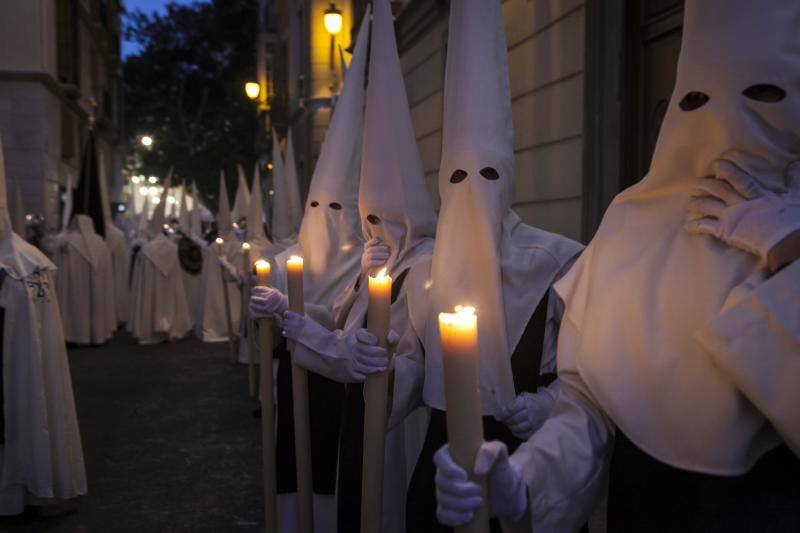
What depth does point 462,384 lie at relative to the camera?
1285 millimetres

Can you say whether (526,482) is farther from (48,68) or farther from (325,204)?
A: (48,68)

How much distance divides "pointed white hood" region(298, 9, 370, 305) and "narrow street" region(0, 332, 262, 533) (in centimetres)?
168

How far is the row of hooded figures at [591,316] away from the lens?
157 centimetres

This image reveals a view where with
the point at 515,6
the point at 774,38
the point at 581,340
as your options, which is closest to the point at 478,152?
the point at 581,340

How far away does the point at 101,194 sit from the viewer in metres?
13.9

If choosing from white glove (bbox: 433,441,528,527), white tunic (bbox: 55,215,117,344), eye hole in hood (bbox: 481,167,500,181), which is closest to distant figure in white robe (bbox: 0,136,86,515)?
eye hole in hood (bbox: 481,167,500,181)

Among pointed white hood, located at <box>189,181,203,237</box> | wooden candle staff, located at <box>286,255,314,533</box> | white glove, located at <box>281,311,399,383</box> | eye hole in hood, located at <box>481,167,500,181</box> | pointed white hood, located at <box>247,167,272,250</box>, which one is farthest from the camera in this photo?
pointed white hood, located at <box>189,181,203,237</box>

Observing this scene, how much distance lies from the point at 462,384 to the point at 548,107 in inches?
211

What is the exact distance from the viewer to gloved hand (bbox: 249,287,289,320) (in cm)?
356

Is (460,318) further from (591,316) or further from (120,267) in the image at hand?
(120,267)

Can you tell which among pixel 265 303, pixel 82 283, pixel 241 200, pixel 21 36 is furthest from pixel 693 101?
pixel 21 36

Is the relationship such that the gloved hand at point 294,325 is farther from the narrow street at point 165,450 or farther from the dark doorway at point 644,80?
the dark doorway at point 644,80

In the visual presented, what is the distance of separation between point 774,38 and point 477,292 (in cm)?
132

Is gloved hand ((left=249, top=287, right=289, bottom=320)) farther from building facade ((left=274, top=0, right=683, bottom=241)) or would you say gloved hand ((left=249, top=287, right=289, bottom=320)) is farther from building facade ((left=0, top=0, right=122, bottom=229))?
building facade ((left=0, top=0, right=122, bottom=229))
